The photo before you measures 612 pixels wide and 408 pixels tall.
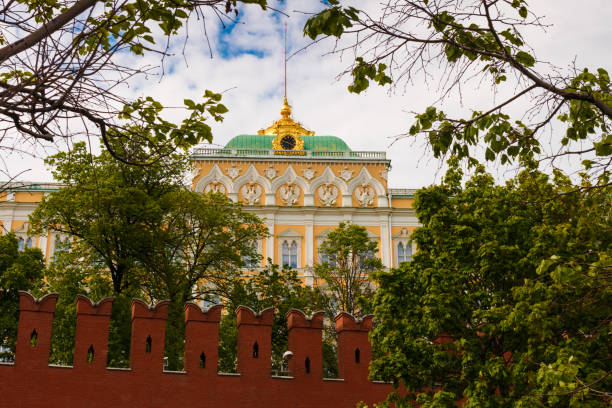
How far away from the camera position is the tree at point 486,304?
41.7ft

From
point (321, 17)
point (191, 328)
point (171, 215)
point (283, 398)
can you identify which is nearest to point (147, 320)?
point (191, 328)

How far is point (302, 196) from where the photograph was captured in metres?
42.6

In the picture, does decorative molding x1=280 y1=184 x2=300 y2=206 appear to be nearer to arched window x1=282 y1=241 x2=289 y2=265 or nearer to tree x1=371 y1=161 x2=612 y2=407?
arched window x1=282 y1=241 x2=289 y2=265

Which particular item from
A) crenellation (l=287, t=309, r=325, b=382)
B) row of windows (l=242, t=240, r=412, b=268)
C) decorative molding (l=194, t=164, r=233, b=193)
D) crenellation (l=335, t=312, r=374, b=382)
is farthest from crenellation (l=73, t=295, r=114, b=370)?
decorative molding (l=194, t=164, r=233, b=193)

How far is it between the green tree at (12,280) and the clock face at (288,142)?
71.3 feet

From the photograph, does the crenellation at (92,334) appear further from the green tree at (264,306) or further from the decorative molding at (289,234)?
the decorative molding at (289,234)

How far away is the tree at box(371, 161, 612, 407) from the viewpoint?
12.7 metres

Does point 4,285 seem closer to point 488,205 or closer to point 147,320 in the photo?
point 147,320

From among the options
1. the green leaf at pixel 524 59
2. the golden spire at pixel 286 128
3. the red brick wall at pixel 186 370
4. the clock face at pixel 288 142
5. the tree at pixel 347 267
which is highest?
the golden spire at pixel 286 128

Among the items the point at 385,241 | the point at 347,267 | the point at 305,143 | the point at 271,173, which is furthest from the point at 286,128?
the point at 347,267

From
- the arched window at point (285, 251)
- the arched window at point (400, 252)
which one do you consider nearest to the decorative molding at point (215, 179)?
the arched window at point (285, 251)

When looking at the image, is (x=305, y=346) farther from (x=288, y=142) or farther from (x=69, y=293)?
(x=288, y=142)

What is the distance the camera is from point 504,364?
13438 mm

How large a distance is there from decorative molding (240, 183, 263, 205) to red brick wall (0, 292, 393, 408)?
28.6m
